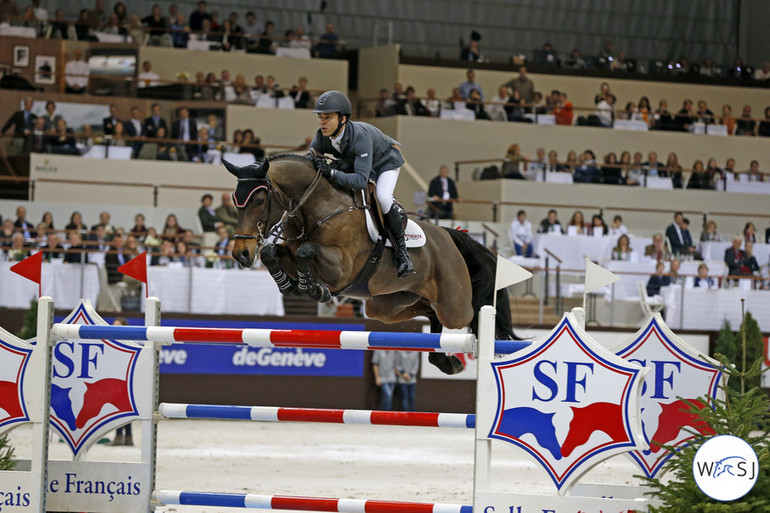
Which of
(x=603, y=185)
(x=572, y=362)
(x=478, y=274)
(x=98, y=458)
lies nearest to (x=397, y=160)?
(x=478, y=274)

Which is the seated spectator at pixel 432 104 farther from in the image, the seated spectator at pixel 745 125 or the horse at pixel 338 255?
the horse at pixel 338 255

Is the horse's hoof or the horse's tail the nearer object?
the horse's hoof

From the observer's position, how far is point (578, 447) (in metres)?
4.53

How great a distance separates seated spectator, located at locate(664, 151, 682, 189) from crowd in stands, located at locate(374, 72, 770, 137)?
5.15ft

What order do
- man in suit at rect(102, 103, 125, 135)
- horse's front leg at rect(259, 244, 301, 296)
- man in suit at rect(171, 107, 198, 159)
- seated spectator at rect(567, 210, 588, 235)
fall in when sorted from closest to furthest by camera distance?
horse's front leg at rect(259, 244, 301, 296) < seated spectator at rect(567, 210, 588, 235) < man in suit at rect(102, 103, 125, 135) < man in suit at rect(171, 107, 198, 159)

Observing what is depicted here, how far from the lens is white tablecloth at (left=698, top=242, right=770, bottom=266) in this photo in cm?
1709

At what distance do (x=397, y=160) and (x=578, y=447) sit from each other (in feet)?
9.01

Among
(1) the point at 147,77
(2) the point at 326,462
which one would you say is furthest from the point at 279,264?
(1) the point at 147,77

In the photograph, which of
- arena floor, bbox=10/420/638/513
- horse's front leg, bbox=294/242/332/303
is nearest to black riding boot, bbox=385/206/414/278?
horse's front leg, bbox=294/242/332/303

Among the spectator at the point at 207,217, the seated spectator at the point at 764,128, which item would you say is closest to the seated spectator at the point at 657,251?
the spectator at the point at 207,217

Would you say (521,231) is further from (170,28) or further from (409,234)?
(409,234)

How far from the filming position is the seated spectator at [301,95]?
20828 mm

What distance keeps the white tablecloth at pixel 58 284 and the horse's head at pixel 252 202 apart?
7590 mm

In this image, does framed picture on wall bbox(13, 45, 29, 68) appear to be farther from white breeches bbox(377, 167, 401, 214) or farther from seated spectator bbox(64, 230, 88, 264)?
white breeches bbox(377, 167, 401, 214)
